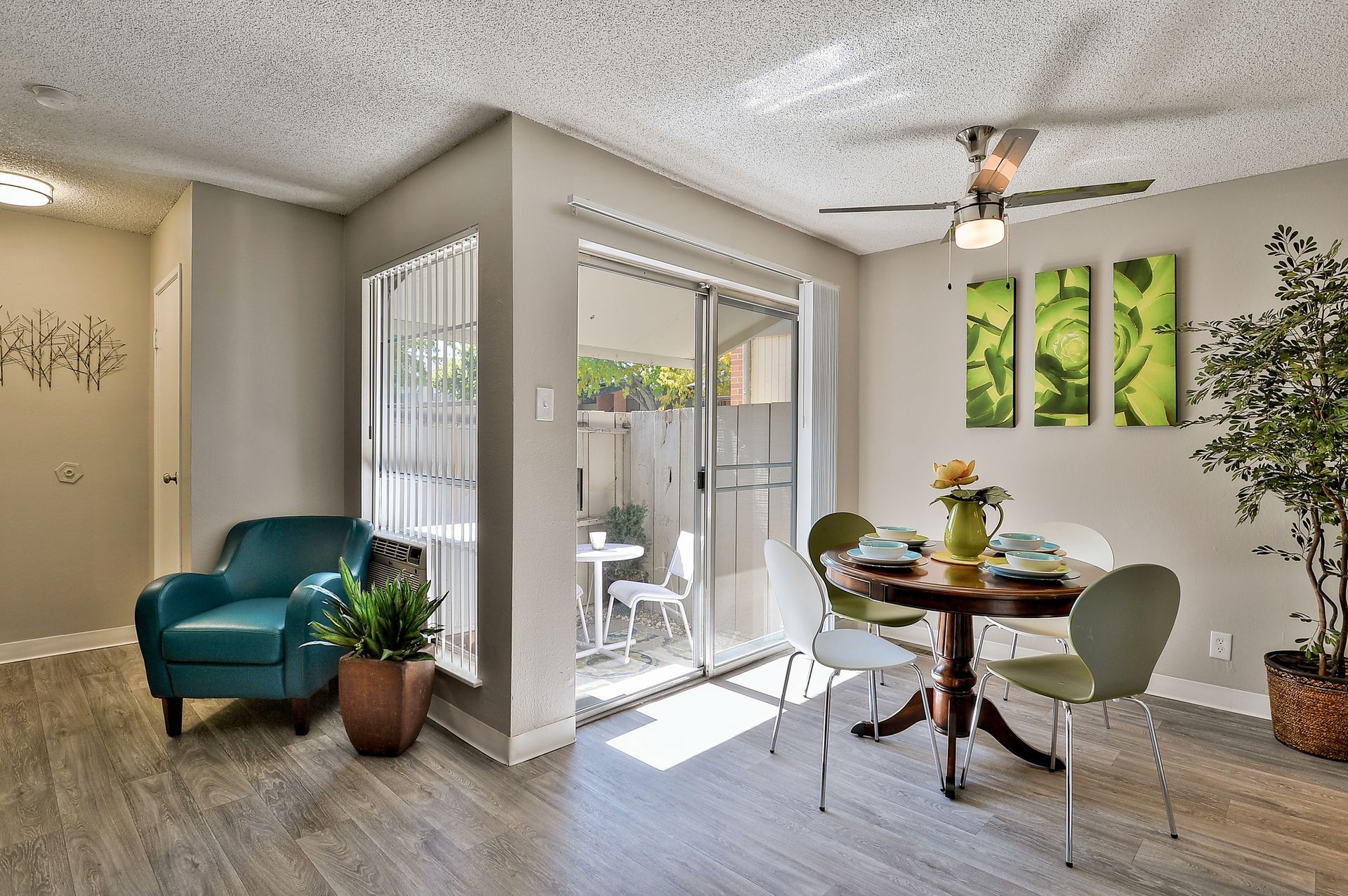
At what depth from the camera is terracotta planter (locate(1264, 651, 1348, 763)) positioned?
2676 mm

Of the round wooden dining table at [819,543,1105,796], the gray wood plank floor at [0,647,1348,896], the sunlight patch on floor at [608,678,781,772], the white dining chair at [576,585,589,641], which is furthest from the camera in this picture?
the white dining chair at [576,585,589,641]

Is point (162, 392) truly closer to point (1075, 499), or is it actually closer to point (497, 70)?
point (497, 70)

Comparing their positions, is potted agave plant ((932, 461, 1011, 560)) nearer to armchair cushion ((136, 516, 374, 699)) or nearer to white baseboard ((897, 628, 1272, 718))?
white baseboard ((897, 628, 1272, 718))

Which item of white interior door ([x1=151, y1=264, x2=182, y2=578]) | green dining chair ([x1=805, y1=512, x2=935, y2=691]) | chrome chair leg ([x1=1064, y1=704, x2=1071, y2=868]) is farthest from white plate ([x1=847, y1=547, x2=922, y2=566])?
white interior door ([x1=151, y1=264, x2=182, y2=578])

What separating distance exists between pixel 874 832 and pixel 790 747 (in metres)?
0.62

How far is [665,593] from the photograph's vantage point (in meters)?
3.50

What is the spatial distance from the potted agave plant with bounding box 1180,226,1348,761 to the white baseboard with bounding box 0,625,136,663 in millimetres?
5617

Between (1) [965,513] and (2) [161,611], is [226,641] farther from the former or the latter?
(1) [965,513]

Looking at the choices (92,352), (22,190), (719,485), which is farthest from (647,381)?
(92,352)

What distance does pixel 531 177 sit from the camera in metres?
→ 2.67

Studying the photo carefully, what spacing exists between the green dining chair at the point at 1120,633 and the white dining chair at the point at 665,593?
176 cm

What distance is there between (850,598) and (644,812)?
1467mm

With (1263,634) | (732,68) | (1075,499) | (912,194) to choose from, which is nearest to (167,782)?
(732,68)

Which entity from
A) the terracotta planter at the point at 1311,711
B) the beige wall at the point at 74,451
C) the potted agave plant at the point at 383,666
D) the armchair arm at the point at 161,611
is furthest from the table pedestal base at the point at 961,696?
the beige wall at the point at 74,451
